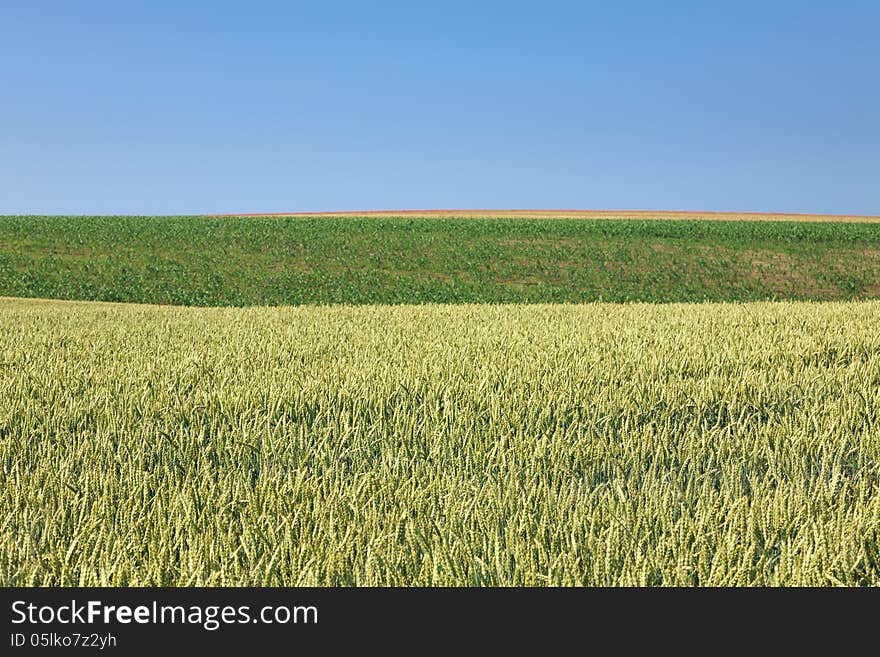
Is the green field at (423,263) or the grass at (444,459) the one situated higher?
the green field at (423,263)

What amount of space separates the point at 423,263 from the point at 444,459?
31.0 m

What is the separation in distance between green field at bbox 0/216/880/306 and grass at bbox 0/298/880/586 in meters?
21.1

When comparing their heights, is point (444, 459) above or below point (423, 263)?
below

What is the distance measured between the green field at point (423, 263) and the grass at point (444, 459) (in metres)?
21.1

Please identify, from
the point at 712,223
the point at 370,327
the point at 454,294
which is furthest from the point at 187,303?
the point at 712,223

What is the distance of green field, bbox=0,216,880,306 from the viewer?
2894cm

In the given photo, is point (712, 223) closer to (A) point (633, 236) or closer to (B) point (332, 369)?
(A) point (633, 236)

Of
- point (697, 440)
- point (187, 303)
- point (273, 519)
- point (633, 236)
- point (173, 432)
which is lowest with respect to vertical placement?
point (273, 519)

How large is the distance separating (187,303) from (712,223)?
122 ft

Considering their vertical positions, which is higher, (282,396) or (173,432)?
(282,396)

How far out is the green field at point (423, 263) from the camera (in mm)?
28938

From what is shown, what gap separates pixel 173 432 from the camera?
13.6 feet

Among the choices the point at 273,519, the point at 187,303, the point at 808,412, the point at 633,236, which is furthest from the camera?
the point at 633,236

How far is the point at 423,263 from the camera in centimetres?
3447
